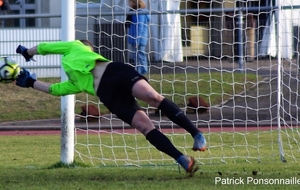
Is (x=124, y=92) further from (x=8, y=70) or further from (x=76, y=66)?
(x=8, y=70)

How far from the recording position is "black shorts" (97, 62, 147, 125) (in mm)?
8180

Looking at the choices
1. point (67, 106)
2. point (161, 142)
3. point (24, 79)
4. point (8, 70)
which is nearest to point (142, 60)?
point (67, 106)

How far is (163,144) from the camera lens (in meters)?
8.15

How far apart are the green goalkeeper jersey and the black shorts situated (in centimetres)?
17

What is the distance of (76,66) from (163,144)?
127 centimetres

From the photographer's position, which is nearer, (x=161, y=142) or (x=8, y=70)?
(x=161, y=142)

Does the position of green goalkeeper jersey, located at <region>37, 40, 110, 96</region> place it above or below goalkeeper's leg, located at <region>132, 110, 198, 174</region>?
above

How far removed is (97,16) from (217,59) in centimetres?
201

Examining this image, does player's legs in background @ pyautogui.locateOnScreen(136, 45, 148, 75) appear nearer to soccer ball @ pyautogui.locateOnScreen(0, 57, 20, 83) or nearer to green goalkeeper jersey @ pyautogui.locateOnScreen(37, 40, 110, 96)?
green goalkeeper jersey @ pyautogui.locateOnScreen(37, 40, 110, 96)

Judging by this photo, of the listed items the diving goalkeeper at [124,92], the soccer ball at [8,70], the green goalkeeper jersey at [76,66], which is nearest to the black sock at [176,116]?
the diving goalkeeper at [124,92]

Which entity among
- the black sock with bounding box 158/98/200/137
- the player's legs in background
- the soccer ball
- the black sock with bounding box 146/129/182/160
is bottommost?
the black sock with bounding box 146/129/182/160

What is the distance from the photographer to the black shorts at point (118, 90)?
8.18m

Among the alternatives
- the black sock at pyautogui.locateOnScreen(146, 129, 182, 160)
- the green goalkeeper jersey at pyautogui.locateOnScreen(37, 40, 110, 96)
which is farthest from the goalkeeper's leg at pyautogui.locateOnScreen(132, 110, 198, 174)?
the green goalkeeper jersey at pyautogui.locateOnScreen(37, 40, 110, 96)

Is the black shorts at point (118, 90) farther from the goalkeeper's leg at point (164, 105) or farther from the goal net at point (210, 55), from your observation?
the goal net at point (210, 55)
